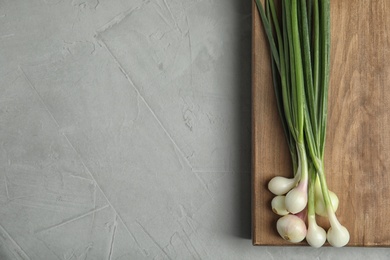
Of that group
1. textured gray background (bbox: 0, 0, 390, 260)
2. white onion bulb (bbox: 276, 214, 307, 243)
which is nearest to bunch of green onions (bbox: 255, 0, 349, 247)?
white onion bulb (bbox: 276, 214, 307, 243)

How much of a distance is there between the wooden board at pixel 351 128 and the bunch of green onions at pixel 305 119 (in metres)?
0.04

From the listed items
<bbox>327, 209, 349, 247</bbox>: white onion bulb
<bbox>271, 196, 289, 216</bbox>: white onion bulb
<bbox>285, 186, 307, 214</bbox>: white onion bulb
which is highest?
<bbox>285, 186, 307, 214</bbox>: white onion bulb

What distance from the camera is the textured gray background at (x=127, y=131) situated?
42.6 inches

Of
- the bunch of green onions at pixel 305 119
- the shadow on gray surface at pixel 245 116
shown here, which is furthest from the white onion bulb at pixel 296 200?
the shadow on gray surface at pixel 245 116

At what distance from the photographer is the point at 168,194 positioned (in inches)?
42.8

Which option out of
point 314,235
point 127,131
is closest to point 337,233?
point 314,235

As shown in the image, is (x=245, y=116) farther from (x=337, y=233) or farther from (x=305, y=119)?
(x=337, y=233)

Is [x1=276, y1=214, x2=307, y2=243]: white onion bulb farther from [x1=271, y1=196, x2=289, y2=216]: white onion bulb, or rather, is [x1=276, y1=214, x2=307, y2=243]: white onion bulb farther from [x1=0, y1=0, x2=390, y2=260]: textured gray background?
[x1=0, y1=0, x2=390, y2=260]: textured gray background

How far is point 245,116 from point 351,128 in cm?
22

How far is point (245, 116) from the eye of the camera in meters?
1.08

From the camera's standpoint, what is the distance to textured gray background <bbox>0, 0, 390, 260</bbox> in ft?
3.55

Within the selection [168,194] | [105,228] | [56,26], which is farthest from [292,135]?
[56,26]

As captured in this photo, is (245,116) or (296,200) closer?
(296,200)

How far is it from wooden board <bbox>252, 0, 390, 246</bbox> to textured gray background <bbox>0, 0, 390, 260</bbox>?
65 mm
